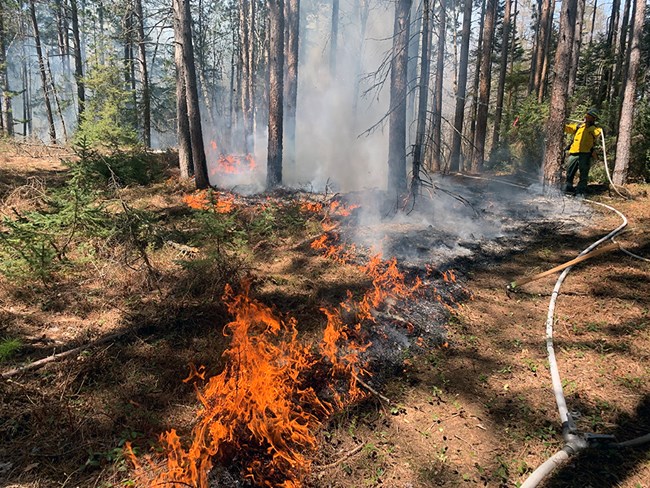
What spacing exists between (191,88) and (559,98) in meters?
10.8

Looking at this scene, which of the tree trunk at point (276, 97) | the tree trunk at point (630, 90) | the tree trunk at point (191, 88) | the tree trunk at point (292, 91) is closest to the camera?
the tree trunk at point (191, 88)

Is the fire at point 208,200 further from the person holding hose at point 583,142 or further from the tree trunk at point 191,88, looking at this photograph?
the person holding hose at point 583,142

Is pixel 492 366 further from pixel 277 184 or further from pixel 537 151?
pixel 537 151

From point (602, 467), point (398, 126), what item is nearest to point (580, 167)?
point (398, 126)

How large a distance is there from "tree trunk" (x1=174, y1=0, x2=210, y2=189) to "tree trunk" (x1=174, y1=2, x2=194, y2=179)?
21 cm

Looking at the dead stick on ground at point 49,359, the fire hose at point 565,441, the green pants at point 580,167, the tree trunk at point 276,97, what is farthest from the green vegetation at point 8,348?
the green pants at point 580,167

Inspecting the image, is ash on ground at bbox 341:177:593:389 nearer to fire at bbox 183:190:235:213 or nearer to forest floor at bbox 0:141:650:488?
forest floor at bbox 0:141:650:488

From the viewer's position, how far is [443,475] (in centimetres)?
334

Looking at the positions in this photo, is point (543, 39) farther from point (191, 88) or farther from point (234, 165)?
point (191, 88)

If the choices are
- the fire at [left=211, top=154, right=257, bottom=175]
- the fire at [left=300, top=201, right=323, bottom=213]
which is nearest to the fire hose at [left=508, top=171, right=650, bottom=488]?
the fire at [left=300, top=201, right=323, bottom=213]

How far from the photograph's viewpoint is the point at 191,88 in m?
10.7

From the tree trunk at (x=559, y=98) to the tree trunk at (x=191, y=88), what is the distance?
1043cm

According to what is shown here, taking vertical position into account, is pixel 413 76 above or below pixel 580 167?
above

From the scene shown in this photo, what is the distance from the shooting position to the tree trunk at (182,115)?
10.7 m
